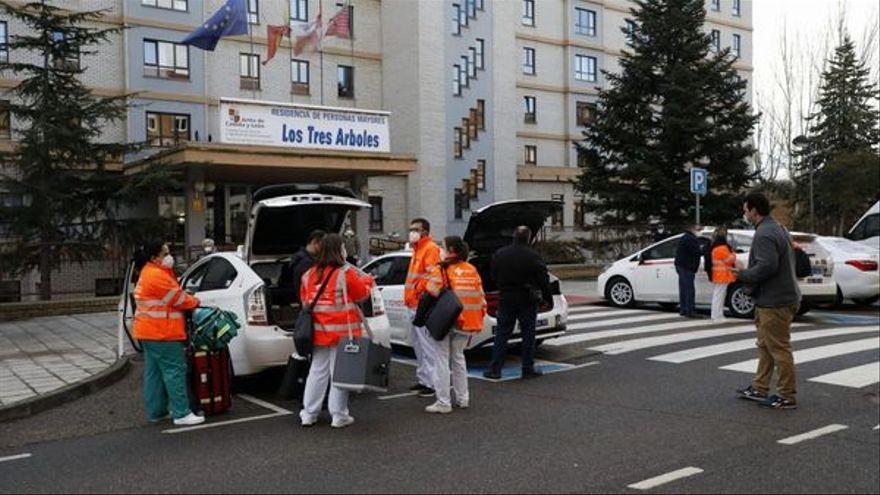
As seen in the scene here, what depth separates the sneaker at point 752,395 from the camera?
748 cm

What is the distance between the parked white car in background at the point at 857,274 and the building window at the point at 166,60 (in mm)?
26056

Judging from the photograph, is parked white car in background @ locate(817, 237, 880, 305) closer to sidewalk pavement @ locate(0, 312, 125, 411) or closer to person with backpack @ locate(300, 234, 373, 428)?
person with backpack @ locate(300, 234, 373, 428)

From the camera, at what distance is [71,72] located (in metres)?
18.8

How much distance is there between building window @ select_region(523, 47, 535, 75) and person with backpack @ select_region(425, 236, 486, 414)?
38967 mm

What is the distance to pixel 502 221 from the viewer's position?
10.4 metres

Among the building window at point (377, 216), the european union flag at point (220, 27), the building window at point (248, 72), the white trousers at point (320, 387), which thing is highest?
the building window at point (248, 72)

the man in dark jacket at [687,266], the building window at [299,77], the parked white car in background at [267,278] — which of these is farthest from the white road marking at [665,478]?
the building window at [299,77]

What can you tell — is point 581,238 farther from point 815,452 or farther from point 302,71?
point 815,452

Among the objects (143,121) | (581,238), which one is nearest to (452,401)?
(581,238)

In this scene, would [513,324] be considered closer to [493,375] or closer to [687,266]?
[493,375]

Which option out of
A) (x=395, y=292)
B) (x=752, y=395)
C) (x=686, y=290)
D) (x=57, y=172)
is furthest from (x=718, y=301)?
(x=57, y=172)

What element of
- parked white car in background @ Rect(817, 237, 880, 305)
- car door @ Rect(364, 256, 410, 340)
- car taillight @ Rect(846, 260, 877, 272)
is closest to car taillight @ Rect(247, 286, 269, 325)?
car door @ Rect(364, 256, 410, 340)

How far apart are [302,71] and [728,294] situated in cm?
2609

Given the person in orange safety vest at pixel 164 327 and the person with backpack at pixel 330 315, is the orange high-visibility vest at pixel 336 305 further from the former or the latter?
the person in orange safety vest at pixel 164 327
